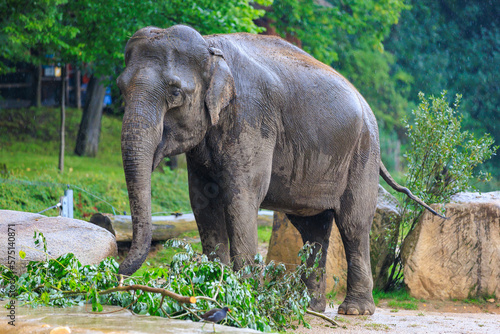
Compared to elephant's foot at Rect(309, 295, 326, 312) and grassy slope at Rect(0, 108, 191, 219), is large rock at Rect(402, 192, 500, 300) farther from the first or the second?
grassy slope at Rect(0, 108, 191, 219)

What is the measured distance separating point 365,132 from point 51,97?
→ 65.9ft

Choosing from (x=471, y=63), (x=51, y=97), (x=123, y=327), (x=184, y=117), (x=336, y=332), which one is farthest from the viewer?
(x=51, y=97)

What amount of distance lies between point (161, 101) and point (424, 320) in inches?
148

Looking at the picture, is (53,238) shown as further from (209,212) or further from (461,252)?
(461,252)

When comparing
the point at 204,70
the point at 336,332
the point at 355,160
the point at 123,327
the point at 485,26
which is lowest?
the point at 336,332

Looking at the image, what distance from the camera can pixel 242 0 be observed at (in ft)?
41.7

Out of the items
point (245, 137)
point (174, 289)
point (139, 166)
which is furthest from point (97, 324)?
point (245, 137)

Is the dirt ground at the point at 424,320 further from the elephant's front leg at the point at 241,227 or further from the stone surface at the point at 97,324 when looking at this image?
the stone surface at the point at 97,324

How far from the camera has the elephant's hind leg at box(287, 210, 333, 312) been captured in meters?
6.87

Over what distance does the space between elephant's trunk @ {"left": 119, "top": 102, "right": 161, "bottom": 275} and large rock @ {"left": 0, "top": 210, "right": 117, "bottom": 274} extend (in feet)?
6.03

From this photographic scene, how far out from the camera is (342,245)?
A: 9078 millimetres

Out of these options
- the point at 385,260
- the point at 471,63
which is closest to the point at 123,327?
the point at 385,260

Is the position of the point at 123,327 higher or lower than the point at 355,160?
lower

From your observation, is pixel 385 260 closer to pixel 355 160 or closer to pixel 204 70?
pixel 355 160
